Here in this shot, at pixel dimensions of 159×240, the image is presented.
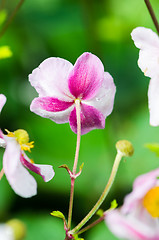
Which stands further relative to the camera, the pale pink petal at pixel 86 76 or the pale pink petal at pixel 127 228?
the pale pink petal at pixel 86 76

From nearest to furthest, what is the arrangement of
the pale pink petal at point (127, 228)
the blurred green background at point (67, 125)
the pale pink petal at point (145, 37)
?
the pale pink petal at point (127, 228) → the pale pink petal at point (145, 37) → the blurred green background at point (67, 125)

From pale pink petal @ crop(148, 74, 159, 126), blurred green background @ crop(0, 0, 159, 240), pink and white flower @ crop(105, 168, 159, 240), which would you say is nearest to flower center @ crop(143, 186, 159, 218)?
pink and white flower @ crop(105, 168, 159, 240)

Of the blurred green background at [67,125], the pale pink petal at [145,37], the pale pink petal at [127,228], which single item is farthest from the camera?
the blurred green background at [67,125]

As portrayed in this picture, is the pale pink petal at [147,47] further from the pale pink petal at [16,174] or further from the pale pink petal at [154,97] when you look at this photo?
the pale pink petal at [16,174]

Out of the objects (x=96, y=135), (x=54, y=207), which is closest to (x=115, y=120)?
(x=96, y=135)

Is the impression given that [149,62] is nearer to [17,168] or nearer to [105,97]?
[105,97]

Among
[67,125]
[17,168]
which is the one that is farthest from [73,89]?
[67,125]

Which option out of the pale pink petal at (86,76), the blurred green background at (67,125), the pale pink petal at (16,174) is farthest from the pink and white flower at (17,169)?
the blurred green background at (67,125)
